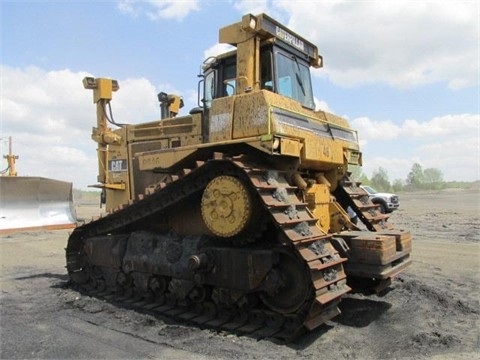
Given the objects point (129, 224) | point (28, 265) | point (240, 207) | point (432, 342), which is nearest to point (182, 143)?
point (129, 224)

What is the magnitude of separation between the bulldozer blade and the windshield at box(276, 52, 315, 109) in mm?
11162

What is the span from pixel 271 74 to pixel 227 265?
2.92 meters

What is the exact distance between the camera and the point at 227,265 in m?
5.89

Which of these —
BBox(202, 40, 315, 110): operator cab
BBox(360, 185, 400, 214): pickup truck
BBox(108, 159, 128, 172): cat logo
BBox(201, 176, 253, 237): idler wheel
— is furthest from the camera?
BBox(360, 185, 400, 214): pickup truck

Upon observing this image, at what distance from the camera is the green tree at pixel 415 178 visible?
247ft

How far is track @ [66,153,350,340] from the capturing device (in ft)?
17.1

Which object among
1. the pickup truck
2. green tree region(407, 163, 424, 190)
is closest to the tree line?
green tree region(407, 163, 424, 190)

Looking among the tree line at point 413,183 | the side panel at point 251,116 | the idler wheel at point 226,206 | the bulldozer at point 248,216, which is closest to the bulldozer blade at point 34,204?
the bulldozer at point 248,216

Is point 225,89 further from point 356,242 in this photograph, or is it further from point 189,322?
point 189,322

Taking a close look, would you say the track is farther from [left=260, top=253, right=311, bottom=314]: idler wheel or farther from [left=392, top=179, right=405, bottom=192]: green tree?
[left=392, top=179, right=405, bottom=192]: green tree

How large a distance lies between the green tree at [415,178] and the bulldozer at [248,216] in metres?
72.2

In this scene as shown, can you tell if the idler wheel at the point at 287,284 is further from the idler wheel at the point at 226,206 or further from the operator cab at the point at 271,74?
the operator cab at the point at 271,74

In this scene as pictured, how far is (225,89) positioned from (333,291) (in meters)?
3.52

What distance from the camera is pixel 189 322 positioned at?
5945mm
